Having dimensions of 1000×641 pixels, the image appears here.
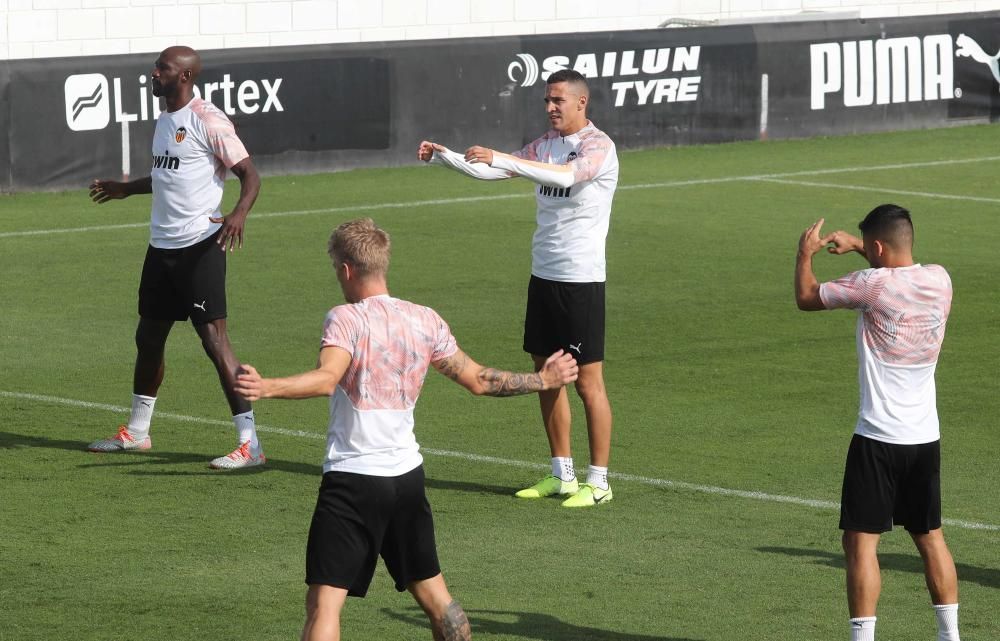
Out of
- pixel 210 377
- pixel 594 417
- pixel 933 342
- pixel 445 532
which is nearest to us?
pixel 933 342

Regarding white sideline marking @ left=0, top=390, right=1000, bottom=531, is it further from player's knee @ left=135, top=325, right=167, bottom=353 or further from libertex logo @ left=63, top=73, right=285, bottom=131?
libertex logo @ left=63, top=73, right=285, bottom=131

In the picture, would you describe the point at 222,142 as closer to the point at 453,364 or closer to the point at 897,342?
the point at 453,364

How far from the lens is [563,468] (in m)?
10.1

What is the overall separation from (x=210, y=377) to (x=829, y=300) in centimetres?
673

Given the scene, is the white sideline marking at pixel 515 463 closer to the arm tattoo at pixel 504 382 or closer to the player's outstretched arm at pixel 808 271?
the player's outstretched arm at pixel 808 271

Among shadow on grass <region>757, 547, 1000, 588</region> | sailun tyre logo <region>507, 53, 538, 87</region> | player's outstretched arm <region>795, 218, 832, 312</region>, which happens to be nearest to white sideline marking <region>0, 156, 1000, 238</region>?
sailun tyre logo <region>507, 53, 538, 87</region>

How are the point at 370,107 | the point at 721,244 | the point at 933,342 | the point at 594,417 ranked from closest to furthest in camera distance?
1. the point at 933,342
2. the point at 594,417
3. the point at 721,244
4. the point at 370,107

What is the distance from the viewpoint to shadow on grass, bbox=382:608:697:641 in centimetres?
766

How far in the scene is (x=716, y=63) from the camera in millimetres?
27531

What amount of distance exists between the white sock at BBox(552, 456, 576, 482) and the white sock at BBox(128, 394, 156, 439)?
8.37 ft

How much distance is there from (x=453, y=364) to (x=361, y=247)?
22.8 inches

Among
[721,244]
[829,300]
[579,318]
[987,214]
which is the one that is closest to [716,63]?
[987,214]

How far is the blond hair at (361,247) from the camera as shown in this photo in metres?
6.49

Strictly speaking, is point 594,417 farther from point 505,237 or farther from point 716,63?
point 716,63
